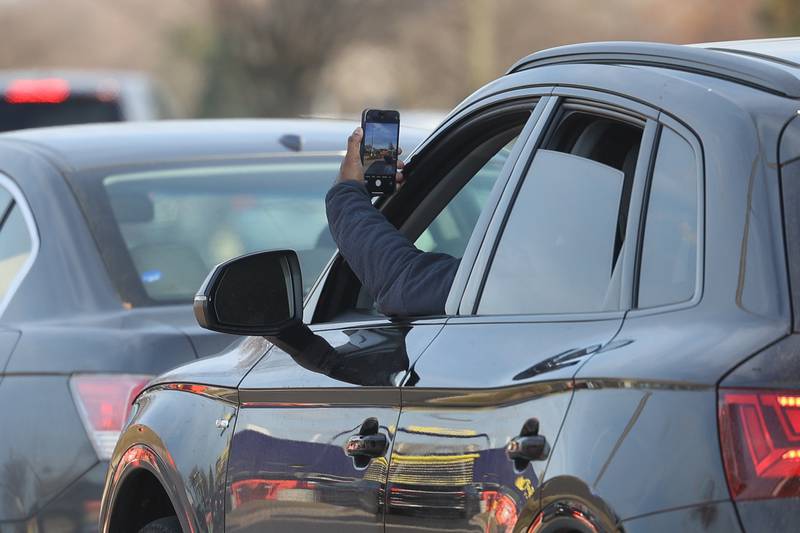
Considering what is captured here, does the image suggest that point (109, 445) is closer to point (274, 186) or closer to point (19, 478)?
point (19, 478)

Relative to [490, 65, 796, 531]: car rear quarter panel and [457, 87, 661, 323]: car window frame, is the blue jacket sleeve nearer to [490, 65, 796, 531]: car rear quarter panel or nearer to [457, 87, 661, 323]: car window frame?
[457, 87, 661, 323]: car window frame

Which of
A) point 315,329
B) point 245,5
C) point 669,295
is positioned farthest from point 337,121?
point 245,5

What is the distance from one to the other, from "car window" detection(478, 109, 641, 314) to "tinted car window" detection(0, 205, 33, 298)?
2924mm

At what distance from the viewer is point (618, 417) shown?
7.87ft

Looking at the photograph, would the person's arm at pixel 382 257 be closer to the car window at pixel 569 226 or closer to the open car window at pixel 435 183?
the open car window at pixel 435 183

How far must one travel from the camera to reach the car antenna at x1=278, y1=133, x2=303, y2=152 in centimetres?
614

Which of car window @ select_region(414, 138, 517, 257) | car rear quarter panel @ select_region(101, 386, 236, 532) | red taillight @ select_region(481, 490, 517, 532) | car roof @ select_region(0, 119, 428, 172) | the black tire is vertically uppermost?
car roof @ select_region(0, 119, 428, 172)

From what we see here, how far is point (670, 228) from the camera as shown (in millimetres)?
2617

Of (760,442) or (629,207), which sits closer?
(760,442)

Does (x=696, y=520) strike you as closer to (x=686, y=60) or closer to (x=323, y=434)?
(x=686, y=60)

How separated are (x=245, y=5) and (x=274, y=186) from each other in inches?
1725

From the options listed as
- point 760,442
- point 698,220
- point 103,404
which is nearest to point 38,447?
point 103,404

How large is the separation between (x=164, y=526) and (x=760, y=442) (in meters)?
2.24

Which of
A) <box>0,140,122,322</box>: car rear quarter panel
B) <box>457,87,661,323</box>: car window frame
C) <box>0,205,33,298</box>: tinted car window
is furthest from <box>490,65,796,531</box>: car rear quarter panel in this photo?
<box>0,205,33,298</box>: tinted car window
